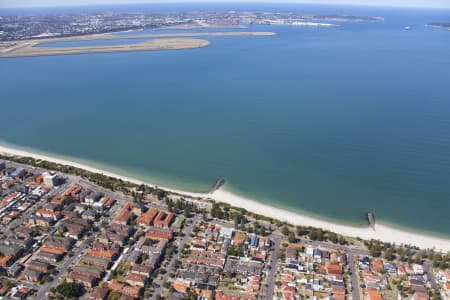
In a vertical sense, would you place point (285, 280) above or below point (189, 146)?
below

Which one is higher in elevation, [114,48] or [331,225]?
[114,48]

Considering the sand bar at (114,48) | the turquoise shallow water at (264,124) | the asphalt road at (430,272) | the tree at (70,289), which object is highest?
the sand bar at (114,48)

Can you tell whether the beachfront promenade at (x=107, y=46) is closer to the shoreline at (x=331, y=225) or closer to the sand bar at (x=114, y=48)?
the sand bar at (x=114, y=48)

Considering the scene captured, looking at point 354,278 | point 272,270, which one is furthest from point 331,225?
point 272,270

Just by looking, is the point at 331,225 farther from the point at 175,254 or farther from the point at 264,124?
the point at 264,124

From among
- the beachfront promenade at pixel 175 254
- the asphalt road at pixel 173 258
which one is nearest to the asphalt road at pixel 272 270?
the beachfront promenade at pixel 175 254

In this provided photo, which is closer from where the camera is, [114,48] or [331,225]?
[331,225]

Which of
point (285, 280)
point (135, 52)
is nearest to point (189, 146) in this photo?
point (285, 280)

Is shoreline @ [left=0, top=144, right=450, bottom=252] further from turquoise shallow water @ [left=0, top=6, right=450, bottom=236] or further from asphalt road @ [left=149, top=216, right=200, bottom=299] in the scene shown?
asphalt road @ [left=149, top=216, right=200, bottom=299]

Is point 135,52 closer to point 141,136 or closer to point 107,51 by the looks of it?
point 107,51
